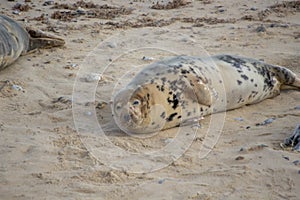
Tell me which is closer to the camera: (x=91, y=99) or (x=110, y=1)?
(x=91, y=99)

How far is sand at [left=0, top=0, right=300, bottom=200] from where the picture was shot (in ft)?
9.66

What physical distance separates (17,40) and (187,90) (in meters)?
2.33

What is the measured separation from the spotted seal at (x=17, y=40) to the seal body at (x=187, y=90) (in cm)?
174

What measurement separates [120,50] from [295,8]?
10.6ft

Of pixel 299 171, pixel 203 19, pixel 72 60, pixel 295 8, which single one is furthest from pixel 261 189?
pixel 295 8

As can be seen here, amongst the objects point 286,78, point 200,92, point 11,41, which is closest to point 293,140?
point 200,92

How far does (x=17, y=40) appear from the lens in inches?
217

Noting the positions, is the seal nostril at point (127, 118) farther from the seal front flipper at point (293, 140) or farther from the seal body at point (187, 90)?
the seal front flipper at point (293, 140)

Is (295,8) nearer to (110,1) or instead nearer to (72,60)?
(110,1)

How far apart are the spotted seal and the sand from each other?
10 centimetres

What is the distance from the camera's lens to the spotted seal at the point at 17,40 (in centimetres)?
523

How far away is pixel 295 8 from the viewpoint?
7.74 m

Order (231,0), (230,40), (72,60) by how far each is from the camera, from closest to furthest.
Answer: (72,60) < (230,40) < (231,0)

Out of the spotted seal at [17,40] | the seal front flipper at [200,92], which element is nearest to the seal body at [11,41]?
the spotted seal at [17,40]
